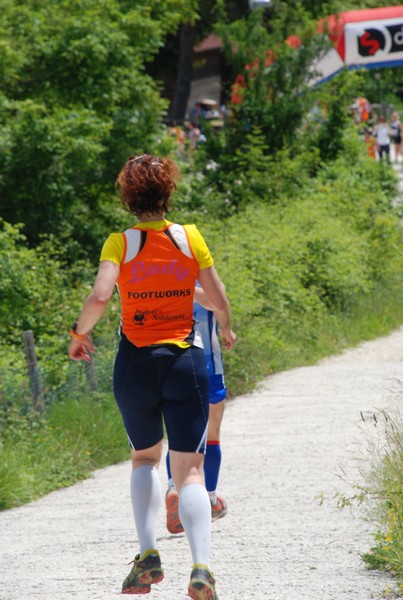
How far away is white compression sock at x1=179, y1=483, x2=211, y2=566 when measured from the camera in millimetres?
4445

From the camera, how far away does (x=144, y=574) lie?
14.8 feet

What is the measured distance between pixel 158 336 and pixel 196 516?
707mm

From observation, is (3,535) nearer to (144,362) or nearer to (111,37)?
(144,362)

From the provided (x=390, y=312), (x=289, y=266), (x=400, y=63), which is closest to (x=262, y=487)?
(x=289, y=266)

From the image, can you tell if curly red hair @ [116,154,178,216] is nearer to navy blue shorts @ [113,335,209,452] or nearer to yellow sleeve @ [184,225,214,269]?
yellow sleeve @ [184,225,214,269]

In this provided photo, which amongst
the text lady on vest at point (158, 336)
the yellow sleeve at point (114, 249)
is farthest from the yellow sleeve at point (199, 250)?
the yellow sleeve at point (114, 249)

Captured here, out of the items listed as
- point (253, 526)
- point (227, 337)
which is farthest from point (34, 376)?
point (227, 337)

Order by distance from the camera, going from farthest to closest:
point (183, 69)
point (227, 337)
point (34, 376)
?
point (183, 69) → point (34, 376) → point (227, 337)

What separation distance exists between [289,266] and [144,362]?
1059 cm

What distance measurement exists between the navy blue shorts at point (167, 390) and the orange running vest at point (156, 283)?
0.19 ft

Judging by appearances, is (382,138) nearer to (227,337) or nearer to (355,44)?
(355,44)

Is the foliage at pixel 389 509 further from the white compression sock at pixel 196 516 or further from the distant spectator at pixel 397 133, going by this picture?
the distant spectator at pixel 397 133

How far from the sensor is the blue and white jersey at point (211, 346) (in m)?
5.89

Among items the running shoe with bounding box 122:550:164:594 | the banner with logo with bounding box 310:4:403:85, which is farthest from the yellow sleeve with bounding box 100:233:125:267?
the banner with logo with bounding box 310:4:403:85
